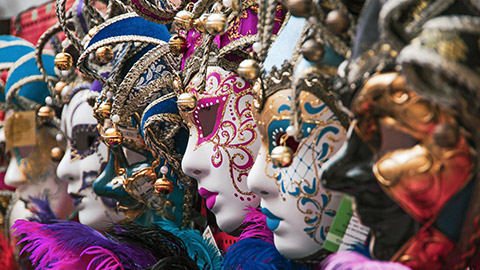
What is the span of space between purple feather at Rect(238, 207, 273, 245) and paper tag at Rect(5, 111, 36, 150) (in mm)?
1147

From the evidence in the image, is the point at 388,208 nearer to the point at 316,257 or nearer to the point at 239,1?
the point at 316,257

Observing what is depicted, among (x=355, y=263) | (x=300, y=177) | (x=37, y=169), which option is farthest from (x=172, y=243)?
(x=37, y=169)

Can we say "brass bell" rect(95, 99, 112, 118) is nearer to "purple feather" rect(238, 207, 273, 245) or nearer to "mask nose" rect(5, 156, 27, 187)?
"purple feather" rect(238, 207, 273, 245)

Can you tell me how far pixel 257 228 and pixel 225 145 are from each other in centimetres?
19

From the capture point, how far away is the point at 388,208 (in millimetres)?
888

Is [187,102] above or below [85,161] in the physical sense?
above

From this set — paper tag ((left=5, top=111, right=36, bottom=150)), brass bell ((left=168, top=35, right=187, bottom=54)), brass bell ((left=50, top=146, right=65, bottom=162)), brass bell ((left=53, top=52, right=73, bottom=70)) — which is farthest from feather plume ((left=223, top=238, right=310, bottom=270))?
paper tag ((left=5, top=111, right=36, bottom=150))

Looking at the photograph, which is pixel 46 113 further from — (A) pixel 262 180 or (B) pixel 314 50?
(B) pixel 314 50

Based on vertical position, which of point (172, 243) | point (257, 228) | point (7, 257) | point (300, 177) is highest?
point (300, 177)

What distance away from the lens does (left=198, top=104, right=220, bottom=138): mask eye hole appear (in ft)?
4.85

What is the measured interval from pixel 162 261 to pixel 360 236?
59cm

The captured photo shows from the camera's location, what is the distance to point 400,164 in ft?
2.74

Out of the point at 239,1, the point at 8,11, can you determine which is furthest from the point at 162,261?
the point at 8,11

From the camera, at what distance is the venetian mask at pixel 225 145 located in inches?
57.5
